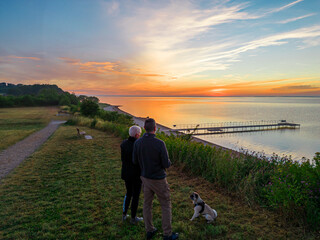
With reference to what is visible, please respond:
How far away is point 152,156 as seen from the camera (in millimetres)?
2939

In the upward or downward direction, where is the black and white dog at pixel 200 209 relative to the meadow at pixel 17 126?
upward

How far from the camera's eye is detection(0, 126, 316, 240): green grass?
141 inches

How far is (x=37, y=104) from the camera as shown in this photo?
76688 millimetres

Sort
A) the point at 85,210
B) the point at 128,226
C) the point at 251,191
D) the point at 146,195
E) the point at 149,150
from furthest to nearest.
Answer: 1. the point at 251,191
2. the point at 85,210
3. the point at 128,226
4. the point at 146,195
5. the point at 149,150

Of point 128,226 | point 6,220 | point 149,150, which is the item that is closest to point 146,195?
point 149,150

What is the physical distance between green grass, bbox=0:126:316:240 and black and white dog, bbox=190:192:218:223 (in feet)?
0.53

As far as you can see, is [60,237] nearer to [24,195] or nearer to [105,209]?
[105,209]

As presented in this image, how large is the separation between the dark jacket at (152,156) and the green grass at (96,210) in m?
1.44

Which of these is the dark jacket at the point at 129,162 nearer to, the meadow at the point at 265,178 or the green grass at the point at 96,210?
the green grass at the point at 96,210

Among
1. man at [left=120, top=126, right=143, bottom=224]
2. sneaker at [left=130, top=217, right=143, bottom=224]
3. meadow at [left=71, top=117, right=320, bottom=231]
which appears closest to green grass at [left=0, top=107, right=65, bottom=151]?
sneaker at [left=130, top=217, right=143, bottom=224]

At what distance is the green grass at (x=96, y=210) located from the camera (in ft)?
11.8

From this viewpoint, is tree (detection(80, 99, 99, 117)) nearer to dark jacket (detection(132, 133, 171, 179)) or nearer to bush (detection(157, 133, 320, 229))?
bush (detection(157, 133, 320, 229))

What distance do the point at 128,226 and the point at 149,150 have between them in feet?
6.62

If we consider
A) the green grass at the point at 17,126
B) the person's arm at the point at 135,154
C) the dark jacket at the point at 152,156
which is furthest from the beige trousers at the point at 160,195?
the green grass at the point at 17,126
